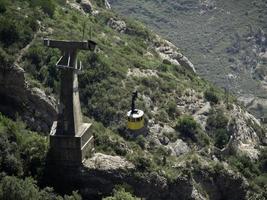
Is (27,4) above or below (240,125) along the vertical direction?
above

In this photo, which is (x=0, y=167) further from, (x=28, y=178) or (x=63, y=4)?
(x=63, y=4)

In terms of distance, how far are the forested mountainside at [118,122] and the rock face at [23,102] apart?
102mm

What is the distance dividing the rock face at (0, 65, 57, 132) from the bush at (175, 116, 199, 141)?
61.0 ft

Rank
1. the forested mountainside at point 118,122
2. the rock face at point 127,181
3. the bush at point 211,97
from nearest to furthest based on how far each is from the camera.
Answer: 1. the rock face at point 127,181
2. the forested mountainside at point 118,122
3. the bush at point 211,97

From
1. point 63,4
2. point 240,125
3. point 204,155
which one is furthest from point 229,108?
point 63,4

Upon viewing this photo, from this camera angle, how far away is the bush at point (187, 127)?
89.7m

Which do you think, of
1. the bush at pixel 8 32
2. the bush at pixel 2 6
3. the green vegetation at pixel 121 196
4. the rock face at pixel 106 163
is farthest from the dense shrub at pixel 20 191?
the bush at pixel 2 6

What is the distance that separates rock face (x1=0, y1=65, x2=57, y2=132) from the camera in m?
75.7

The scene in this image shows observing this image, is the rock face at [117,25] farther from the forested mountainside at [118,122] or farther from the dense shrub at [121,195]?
the dense shrub at [121,195]

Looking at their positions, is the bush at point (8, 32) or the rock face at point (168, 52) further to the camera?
the rock face at point (168, 52)

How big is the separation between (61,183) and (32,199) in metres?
5.62

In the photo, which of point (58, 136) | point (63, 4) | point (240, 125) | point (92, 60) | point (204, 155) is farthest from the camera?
point (63, 4)

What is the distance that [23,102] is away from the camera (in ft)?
251

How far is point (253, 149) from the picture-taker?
99938mm
